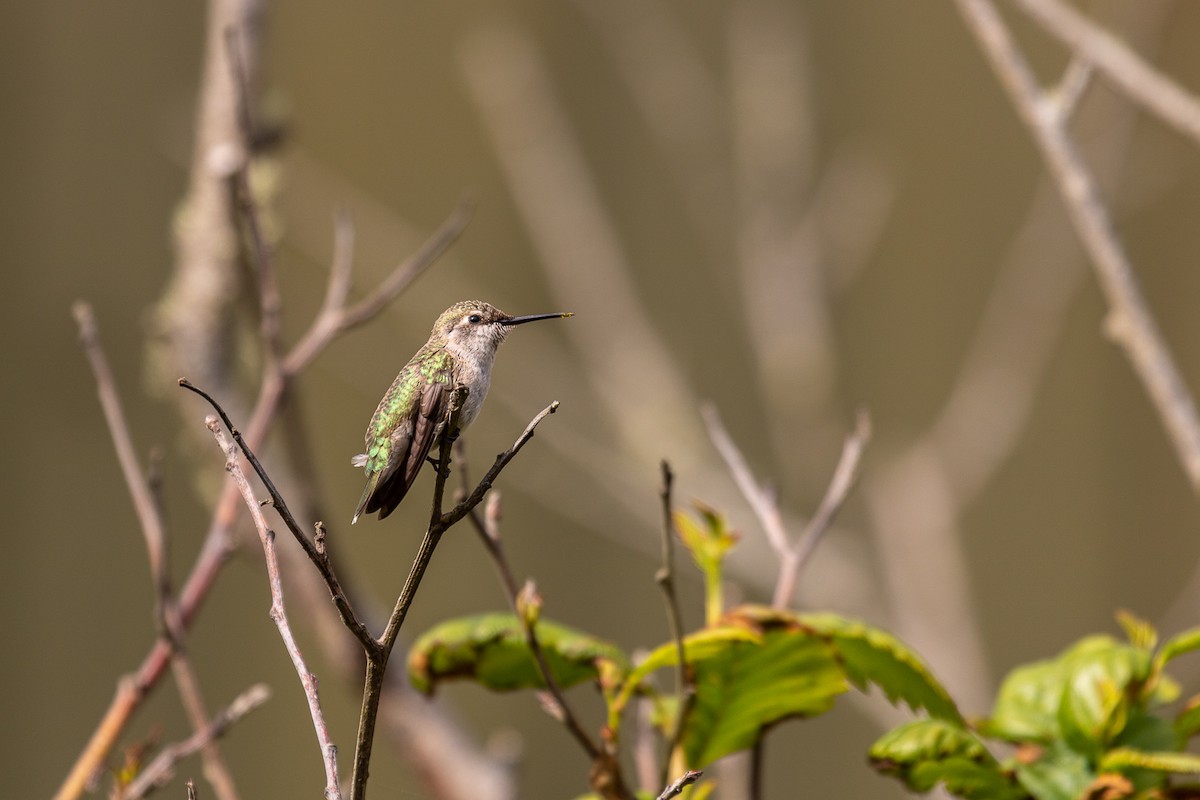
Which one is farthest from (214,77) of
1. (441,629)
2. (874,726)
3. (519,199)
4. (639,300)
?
(874,726)

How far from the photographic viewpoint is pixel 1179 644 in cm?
85

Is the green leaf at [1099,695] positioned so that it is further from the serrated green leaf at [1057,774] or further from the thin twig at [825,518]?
the thin twig at [825,518]

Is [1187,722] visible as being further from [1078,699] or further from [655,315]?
[655,315]

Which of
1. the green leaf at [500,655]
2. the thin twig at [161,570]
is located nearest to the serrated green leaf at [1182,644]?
the green leaf at [500,655]

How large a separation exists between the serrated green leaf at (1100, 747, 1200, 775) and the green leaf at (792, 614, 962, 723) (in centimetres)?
10

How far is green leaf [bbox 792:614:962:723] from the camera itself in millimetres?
806

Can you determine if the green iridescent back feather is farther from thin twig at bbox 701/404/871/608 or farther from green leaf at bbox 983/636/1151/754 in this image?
green leaf at bbox 983/636/1151/754

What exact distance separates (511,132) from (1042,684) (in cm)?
239

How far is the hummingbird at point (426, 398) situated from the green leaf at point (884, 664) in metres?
0.29

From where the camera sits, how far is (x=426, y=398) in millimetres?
653

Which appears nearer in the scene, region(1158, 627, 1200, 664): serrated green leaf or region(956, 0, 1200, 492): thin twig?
region(1158, 627, 1200, 664): serrated green leaf

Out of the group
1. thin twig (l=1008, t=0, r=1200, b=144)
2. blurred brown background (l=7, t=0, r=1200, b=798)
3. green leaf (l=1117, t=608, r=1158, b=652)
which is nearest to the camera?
green leaf (l=1117, t=608, r=1158, b=652)

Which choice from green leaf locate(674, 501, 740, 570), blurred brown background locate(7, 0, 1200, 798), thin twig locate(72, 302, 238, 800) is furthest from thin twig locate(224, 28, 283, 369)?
blurred brown background locate(7, 0, 1200, 798)

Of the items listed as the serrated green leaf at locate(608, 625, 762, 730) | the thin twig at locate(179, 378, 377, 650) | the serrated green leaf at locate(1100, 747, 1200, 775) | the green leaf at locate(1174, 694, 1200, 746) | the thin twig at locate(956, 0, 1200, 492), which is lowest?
the serrated green leaf at locate(1100, 747, 1200, 775)
